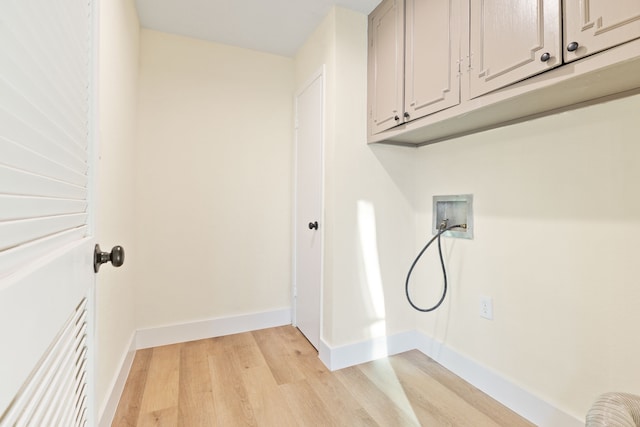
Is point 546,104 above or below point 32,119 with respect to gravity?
above

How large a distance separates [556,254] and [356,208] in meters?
1.08

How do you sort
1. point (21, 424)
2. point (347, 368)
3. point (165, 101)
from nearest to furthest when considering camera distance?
point (21, 424)
point (347, 368)
point (165, 101)

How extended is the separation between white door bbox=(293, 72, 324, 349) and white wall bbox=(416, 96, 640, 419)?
913 mm

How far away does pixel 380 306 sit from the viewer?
210 centimetres

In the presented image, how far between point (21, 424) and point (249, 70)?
2642mm

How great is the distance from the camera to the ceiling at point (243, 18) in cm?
196

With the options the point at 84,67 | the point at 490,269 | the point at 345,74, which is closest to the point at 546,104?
the point at 490,269

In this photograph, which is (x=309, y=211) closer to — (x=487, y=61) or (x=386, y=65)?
(x=386, y=65)

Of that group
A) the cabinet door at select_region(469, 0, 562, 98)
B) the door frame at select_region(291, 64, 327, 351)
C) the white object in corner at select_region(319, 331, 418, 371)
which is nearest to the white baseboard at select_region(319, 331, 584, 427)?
the white object in corner at select_region(319, 331, 418, 371)

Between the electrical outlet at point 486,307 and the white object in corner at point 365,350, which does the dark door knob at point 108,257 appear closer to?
the white object in corner at point 365,350

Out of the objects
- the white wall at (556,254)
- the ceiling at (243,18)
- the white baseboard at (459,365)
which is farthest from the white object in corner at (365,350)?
the ceiling at (243,18)

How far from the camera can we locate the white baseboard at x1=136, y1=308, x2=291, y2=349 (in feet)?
7.34

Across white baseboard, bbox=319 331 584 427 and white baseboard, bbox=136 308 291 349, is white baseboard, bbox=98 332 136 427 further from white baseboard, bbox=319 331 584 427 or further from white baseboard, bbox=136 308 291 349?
white baseboard, bbox=319 331 584 427

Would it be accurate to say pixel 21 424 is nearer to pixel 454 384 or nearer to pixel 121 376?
pixel 121 376
